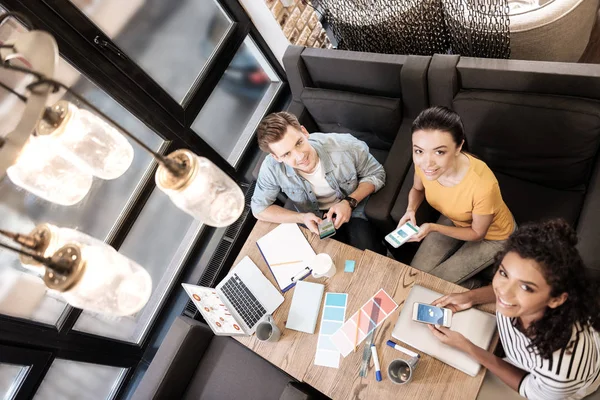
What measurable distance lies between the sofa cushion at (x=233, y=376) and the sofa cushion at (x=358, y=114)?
1.40 metres

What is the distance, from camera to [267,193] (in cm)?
243

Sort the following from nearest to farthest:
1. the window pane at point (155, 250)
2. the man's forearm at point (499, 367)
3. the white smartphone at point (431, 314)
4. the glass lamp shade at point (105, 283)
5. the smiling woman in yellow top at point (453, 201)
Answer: the glass lamp shade at point (105, 283), the man's forearm at point (499, 367), the white smartphone at point (431, 314), the smiling woman in yellow top at point (453, 201), the window pane at point (155, 250)

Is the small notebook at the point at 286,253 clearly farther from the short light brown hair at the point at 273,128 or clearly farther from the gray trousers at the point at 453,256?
the gray trousers at the point at 453,256

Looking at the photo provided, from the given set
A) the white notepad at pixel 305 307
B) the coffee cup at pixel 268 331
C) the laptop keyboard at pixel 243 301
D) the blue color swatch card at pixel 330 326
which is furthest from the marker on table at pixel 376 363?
the laptop keyboard at pixel 243 301

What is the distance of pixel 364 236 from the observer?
95.3 inches

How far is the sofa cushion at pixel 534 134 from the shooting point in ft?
6.02

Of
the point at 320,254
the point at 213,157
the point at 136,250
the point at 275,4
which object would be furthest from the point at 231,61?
the point at 320,254

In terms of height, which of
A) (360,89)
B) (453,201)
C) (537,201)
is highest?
(360,89)

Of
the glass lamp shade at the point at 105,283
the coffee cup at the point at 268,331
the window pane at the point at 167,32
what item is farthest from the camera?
the window pane at the point at 167,32

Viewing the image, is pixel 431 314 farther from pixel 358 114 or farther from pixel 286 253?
pixel 358 114

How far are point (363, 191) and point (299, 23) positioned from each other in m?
1.73

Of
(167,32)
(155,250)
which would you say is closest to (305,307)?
(155,250)

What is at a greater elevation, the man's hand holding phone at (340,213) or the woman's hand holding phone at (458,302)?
the man's hand holding phone at (340,213)

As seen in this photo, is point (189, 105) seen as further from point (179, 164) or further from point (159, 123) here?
point (179, 164)
